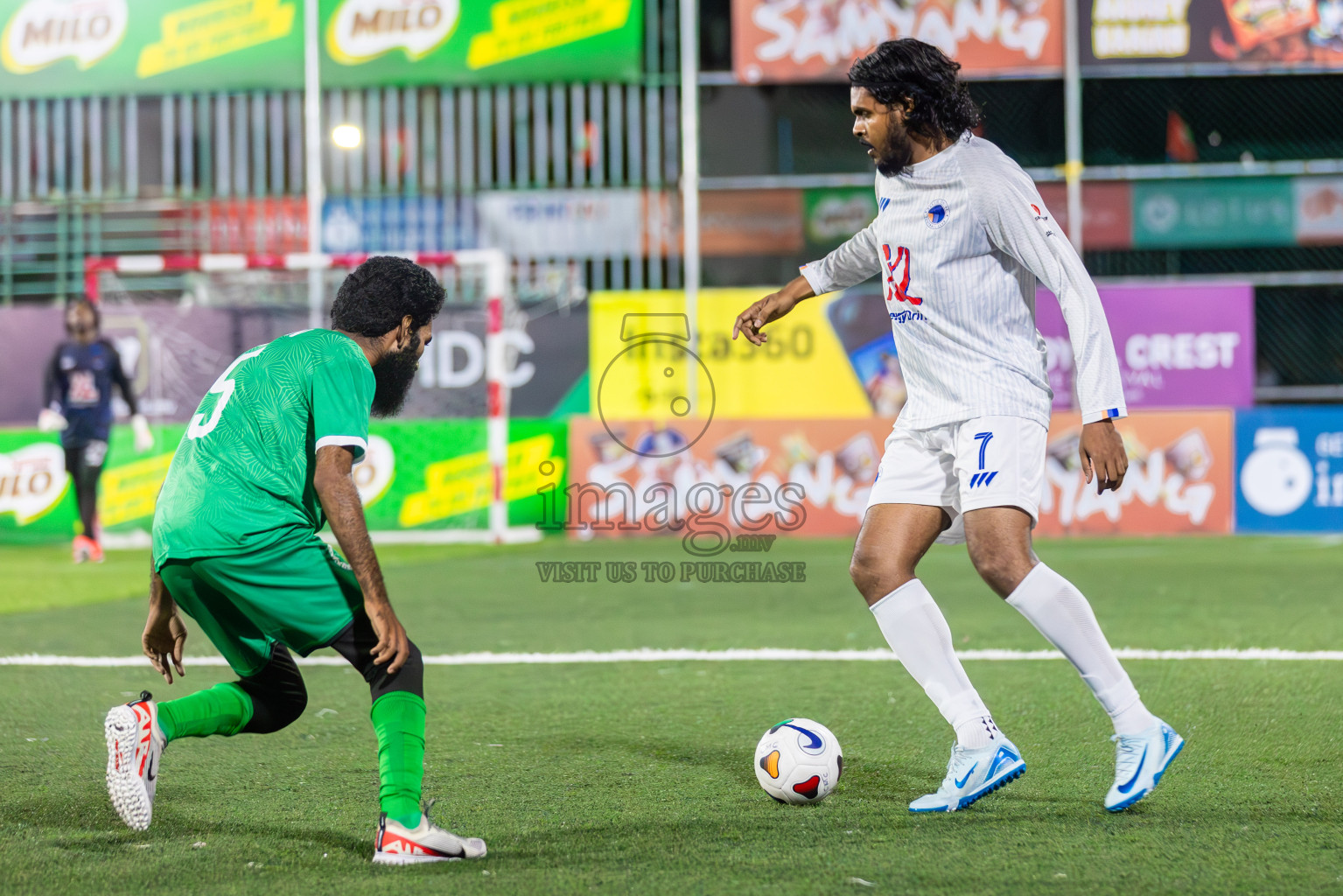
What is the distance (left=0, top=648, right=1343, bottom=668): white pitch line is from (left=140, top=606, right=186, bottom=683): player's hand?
2.55m

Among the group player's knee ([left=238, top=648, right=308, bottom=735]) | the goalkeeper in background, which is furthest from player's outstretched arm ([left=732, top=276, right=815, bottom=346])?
the goalkeeper in background

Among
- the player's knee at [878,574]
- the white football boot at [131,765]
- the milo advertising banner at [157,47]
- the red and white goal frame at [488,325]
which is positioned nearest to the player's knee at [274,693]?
the white football boot at [131,765]

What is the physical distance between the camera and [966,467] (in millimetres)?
3449

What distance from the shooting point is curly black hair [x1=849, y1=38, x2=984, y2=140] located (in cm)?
344

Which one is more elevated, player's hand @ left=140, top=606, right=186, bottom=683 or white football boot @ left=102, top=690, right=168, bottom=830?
player's hand @ left=140, top=606, right=186, bottom=683

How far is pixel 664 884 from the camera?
9.27 feet

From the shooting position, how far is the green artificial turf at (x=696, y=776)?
2.93 m

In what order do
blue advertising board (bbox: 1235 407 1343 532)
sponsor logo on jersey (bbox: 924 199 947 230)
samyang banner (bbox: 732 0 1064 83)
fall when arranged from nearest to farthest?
1. sponsor logo on jersey (bbox: 924 199 947 230)
2. blue advertising board (bbox: 1235 407 1343 532)
3. samyang banner (bbox: 732 0 1064 83)

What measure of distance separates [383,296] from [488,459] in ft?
31.7

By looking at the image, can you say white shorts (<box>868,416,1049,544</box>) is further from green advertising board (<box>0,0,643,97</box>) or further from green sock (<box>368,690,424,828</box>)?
green advertising board (<box>0,0,643,97</box>)

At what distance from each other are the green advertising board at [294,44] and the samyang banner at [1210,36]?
462cm

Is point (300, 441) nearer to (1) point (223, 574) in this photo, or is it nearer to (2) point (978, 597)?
(1) point (223, 574)

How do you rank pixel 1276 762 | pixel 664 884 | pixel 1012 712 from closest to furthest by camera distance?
pixel 664 884
pixel 1276 762
pixel 1012 712

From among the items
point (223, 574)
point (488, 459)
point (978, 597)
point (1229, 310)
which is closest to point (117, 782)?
point (223, 574)
